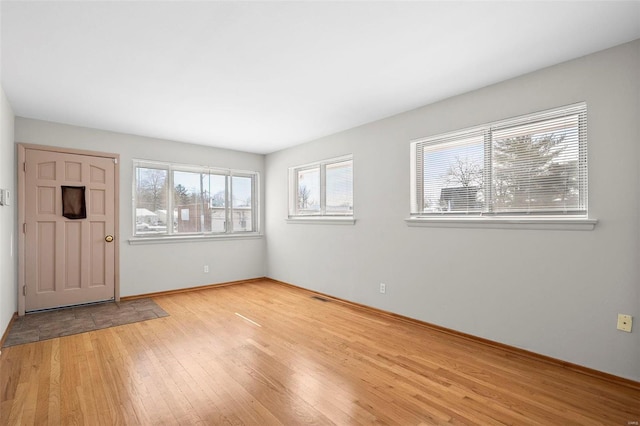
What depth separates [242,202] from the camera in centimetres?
616

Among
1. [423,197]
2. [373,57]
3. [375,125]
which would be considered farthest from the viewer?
[375,125]

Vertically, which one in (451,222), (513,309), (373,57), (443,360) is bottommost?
(443,360)

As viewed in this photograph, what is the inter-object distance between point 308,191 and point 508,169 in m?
3.17

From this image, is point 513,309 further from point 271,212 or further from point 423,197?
point 271,212

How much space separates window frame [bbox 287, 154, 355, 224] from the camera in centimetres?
471

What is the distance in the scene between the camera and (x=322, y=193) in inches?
203

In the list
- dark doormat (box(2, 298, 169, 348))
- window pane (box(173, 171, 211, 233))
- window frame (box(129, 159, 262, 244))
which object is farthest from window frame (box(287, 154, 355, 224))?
dark doormat (box(2, 298, 169, 348))

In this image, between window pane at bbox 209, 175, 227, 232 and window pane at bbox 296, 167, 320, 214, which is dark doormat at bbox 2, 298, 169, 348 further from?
window pane at bbox 296, 167, 320, 214

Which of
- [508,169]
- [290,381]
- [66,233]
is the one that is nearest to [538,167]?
[508,169]

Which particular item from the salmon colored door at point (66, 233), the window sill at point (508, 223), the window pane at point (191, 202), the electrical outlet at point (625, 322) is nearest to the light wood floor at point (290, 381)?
the electrical outlet at point (625, 322)

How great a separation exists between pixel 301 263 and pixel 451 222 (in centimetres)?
280

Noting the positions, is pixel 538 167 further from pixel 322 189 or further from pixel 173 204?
pixel 173 204

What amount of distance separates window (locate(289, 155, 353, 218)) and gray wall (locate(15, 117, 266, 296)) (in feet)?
3.86

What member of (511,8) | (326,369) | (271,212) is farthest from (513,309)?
(271,212)
